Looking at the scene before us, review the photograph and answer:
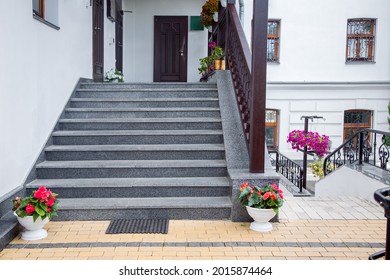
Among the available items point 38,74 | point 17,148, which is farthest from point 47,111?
point 17,148

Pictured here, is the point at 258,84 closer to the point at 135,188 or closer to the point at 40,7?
the point at 135,188

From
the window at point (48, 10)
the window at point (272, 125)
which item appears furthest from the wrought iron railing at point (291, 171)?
the window at point (48, 10)

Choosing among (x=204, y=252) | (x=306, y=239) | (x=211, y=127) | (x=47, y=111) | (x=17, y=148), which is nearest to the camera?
(x=204, y=252)

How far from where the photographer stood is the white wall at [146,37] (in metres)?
11.4

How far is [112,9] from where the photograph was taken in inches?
362

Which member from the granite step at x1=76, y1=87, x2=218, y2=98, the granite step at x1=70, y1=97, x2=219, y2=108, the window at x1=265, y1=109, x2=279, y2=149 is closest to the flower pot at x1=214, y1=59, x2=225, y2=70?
the granite step at x1=76, y1=87, x2=218, y2=98

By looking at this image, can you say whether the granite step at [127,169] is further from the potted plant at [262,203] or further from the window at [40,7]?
the window at [40,7]

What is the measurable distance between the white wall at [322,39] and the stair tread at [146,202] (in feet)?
28.9

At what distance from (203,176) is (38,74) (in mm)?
2166

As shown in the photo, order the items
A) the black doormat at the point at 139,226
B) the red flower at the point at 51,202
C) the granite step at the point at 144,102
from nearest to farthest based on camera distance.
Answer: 1. the red flower at the point at 51,202
2. the black doormat at the point at 139,226
3. the granite step at the point at 144,102

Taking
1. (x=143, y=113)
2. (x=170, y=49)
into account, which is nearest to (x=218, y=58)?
(x=143, y=113)

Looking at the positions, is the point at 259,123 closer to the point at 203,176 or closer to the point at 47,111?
the point at 203,176

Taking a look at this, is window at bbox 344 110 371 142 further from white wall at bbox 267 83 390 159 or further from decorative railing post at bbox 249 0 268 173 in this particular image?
decorative railing post at bbox 249 0 268 173

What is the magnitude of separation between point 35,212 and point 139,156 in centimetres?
167
